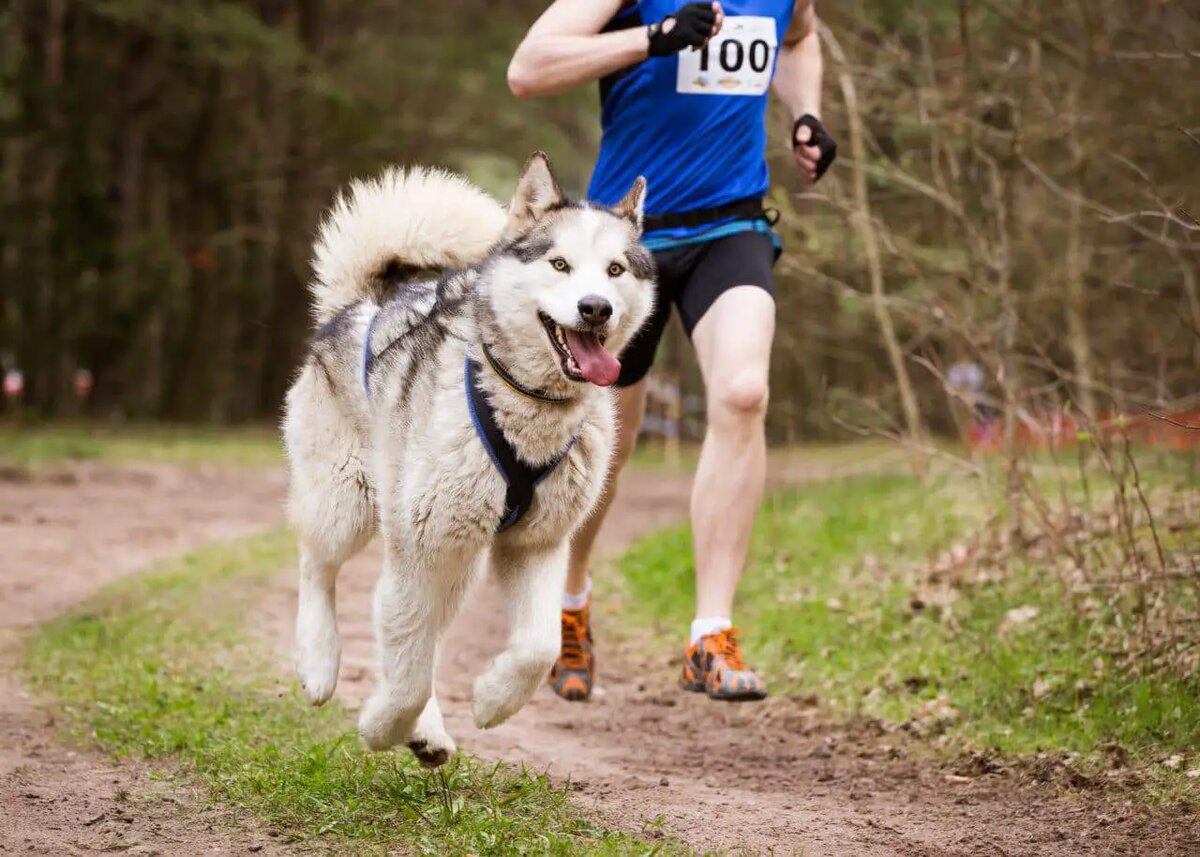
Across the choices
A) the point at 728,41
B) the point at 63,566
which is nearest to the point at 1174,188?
the point at 728,41

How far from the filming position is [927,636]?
5.96m

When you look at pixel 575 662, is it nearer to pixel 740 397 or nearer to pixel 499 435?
pixel 740 397

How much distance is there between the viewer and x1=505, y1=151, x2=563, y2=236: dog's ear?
3768mm

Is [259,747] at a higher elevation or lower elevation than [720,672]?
lower

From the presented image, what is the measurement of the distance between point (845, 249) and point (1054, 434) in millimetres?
4208

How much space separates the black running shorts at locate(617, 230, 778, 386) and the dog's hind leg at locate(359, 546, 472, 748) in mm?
1260

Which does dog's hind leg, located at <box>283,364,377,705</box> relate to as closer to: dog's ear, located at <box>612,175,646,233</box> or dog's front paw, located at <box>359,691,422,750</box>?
dog's front paw, located at <box>359,691,422,750</box>

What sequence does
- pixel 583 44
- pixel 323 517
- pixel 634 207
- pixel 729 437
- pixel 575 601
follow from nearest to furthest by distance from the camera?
pixel 634 207 < pixel 323 517 < pixel 583 44 < pixel 729 437 < pixel 575 601

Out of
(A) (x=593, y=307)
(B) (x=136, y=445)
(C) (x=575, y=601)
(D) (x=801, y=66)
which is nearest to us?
(A) (x=593, y=307)

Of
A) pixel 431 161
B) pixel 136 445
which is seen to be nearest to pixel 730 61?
pixel 136 445

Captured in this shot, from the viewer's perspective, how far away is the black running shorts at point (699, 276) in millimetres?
4629

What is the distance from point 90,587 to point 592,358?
4864 millimetres

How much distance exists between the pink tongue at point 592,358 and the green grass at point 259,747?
3.53 feet

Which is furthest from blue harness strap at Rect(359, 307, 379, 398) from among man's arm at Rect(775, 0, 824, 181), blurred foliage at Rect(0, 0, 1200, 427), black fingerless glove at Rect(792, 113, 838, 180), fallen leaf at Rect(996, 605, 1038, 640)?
fallen leaf at Rect(996, 605, 1038, 640)
